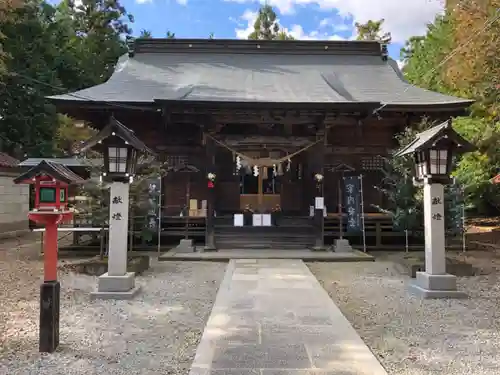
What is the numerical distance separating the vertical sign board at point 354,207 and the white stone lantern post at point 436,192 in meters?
4.64

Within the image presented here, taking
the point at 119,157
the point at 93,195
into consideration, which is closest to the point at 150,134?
the point at 93,195

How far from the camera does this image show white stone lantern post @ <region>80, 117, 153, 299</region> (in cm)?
643

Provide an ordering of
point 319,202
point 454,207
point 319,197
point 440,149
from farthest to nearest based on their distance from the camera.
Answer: point 319,197
point 319,202
point 454,207
point 440,149

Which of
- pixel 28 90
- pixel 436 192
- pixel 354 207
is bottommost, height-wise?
pixel 354 207

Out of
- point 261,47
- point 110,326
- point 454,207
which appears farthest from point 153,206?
point 261,47

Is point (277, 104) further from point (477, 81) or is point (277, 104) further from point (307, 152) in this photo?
point (477, 81)

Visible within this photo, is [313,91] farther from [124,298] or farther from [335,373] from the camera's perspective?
[335,373]

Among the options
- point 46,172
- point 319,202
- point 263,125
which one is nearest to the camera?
point 46,172

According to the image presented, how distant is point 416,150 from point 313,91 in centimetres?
659

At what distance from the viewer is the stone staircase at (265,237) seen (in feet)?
37.3

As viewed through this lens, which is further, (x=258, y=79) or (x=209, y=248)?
(x=258, y=79)

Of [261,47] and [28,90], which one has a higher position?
[261,47]

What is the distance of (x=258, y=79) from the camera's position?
46.2 ft

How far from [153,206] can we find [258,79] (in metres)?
6.29
